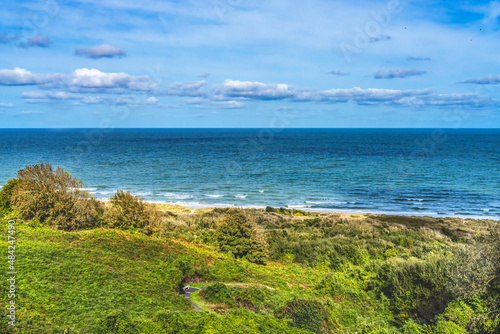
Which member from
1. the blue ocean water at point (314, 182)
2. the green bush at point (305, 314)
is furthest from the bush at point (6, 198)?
the blue ocean water at point (314, 182)

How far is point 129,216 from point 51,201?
3.79 m

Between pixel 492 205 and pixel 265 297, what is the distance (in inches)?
Answer: 1697

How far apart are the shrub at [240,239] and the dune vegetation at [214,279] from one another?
56mm

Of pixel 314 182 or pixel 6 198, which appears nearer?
pixel 6 198

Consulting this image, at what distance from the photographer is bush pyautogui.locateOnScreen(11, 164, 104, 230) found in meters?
17.9

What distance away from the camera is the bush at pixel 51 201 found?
17859 mm

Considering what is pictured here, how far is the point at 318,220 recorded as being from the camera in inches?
1220

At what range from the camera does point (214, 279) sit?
13453 millimetres

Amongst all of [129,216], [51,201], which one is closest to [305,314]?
[129,216]

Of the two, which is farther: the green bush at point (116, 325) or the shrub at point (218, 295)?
the shrub at point (218, 295)

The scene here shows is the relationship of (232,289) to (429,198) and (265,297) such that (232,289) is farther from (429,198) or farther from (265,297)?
(429,198)

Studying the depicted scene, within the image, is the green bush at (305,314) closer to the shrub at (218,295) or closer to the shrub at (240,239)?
the shrub at (218,295)

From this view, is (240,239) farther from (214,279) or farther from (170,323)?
(170,323)

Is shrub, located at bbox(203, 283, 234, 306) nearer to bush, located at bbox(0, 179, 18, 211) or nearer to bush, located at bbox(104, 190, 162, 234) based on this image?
bush, located at bbox(104, 190, 162, 234)
